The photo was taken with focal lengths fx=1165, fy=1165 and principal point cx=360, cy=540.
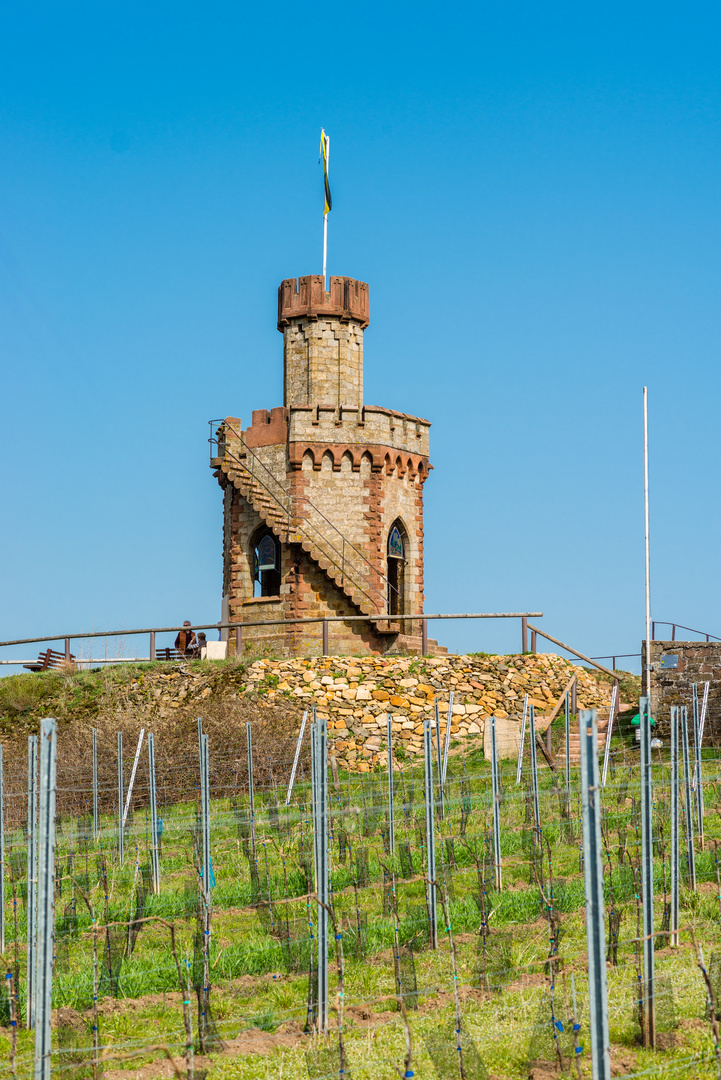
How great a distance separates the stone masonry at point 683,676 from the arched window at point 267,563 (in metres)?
11.8

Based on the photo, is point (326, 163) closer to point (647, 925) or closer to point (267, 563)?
point (267, 563)

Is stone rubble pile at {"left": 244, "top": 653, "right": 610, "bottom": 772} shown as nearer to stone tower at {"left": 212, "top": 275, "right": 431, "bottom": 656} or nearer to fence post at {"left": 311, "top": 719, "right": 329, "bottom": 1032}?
stone tower at {"left": 212, "top": 275, "right": 431, "bottom": 656}

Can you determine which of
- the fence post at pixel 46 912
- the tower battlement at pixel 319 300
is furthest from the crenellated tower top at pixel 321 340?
the fence post at pixel 46 912

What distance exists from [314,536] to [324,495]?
125cm

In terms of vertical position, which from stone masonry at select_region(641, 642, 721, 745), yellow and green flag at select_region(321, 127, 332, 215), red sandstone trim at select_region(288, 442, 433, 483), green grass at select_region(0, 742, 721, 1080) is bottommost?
green grass at select_region(0, 742, 721, 1080)

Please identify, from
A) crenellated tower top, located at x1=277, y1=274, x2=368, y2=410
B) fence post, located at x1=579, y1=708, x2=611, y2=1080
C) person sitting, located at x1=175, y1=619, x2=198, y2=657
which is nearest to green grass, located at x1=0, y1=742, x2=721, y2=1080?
fence post, located at x1=579, y1=708, x2=611, y2=1080

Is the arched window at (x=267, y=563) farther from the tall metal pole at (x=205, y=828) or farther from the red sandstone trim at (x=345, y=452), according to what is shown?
the tall metal pole at (x=205, y=828)

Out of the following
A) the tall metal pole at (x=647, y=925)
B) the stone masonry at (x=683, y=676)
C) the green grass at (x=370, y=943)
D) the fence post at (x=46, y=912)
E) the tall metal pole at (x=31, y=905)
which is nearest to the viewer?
the fence post at (x=46, y=912)

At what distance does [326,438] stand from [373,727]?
1076 centimetres

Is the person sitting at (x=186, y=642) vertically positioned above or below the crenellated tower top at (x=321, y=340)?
below

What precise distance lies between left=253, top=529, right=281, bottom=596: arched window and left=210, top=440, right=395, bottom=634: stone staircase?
756 millimetres

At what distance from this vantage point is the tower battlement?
34.7 metres

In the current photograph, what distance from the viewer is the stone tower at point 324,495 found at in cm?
3272

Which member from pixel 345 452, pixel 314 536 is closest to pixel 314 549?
pixel 314 536
